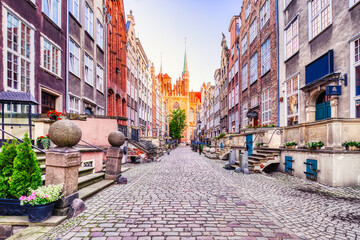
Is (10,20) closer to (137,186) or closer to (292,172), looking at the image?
(137,186)

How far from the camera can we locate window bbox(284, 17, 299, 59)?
13.4 metres

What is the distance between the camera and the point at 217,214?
467cm

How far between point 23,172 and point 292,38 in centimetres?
1504

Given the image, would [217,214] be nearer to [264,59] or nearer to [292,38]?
[292,38]

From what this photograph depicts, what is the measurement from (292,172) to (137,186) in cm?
653

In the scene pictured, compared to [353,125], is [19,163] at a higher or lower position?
lower

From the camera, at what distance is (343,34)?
941cm

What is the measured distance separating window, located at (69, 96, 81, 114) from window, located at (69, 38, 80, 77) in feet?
5.24

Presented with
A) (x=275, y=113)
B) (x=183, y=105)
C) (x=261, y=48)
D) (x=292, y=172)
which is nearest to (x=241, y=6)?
(x=261, y=48)

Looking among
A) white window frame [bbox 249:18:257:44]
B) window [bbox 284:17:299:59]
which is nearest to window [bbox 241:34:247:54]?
white window frame [bbox 249:18:257:44]

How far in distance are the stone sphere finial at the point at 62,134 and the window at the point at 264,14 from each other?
687 inches

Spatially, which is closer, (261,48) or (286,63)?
(286,63)

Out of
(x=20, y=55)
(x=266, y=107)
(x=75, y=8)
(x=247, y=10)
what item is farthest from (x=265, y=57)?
(x=20, y=55)

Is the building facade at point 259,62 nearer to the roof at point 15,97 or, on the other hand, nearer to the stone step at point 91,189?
the stone step at point 91,189
